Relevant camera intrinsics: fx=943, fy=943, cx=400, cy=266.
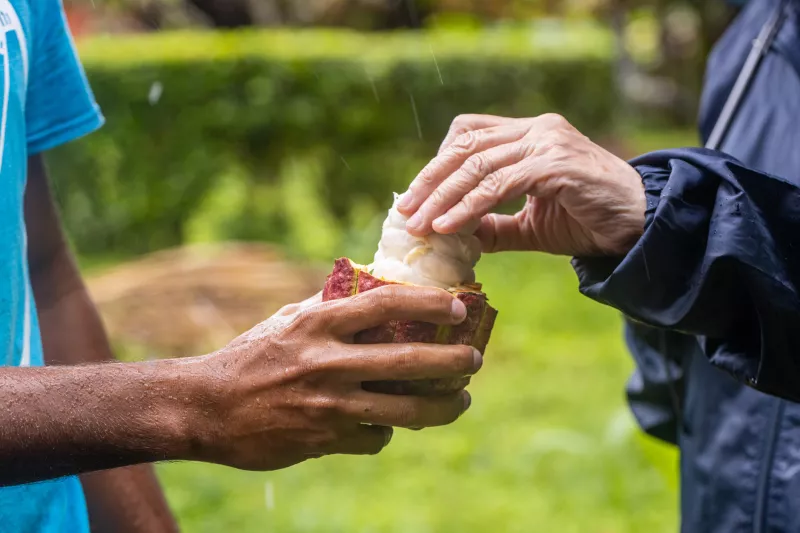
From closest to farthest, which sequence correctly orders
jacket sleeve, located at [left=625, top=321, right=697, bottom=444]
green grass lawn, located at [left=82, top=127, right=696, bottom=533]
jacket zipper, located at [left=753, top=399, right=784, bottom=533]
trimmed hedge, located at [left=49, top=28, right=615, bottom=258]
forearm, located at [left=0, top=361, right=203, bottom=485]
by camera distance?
forearm, located at [left=0, top=361, right=203, bottom=485], jacket zipper, located at [left=753, top=399, right=784, bottom=533], jacket sleeve, located at [left=625, top=321, right=697, bottom=444], green grass lawn, located at [left=82, top=127, right=696, bottom=533], trimmed hedge, located at [left=49, top=28, right=615, bottom=258]

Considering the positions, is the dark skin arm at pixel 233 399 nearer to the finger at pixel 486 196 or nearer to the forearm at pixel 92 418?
the forearm at pixel 92 418

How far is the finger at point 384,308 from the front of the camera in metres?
1.28

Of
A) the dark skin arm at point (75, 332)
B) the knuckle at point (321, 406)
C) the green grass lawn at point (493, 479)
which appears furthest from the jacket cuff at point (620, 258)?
the green grass lawn at point (493, 479)

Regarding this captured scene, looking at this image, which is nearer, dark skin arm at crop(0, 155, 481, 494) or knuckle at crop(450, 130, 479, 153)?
dark skin arm at crop(0, 155, 481, 494)

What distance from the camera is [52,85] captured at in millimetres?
1729

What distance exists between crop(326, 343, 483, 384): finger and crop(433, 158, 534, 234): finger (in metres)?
0.26

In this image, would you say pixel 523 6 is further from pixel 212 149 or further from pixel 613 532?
pixel 613 532

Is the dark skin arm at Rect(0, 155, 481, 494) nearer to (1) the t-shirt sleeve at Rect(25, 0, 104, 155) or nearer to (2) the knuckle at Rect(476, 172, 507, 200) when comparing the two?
(2) the knuckle at Rect(476, 172, 507, 200)

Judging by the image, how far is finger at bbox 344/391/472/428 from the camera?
1.29m

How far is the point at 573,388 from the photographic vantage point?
5.59 metres

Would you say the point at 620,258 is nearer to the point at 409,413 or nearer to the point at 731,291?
the point at 731,291

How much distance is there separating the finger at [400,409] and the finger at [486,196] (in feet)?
0.96

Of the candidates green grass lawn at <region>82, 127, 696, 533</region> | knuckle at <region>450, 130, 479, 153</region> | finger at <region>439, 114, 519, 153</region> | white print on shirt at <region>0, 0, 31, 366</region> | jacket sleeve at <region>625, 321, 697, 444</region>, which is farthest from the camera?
green grass lawn at <region>82, 127, 696, 533</region>

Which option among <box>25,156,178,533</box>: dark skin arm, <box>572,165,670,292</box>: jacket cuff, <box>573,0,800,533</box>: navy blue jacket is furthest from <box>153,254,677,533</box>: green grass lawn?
<box>572,165,670,292</box>: jacket cuff
